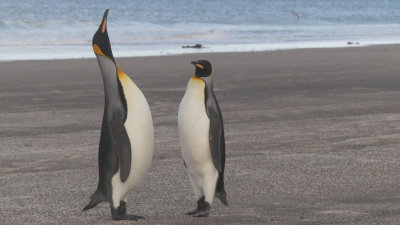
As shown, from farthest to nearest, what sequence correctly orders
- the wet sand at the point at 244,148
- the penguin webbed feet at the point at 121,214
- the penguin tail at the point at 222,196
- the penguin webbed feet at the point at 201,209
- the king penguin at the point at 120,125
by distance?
the wet sand at the point at 244,148 < the penguin tail at the point at 222,196 < the penguin webbed feet at the point at 201,209 < the penguin webbed feet at the point at 121,214 < the king penguin at the point at 120,125

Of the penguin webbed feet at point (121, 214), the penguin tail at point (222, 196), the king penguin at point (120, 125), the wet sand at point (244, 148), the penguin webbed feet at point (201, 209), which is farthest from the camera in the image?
the wet sand at point (244, 148)

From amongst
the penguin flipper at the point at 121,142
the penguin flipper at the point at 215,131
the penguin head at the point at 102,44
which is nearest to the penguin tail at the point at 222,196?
the penguin flipper at the point at 215,131

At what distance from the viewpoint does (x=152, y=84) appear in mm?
15766

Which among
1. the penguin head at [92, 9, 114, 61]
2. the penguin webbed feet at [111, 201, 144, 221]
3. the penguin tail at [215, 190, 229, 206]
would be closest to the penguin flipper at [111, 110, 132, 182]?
the penguin webbed feet at [111, 201, 144, 221]

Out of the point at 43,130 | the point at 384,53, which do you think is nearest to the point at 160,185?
the point at 43,130

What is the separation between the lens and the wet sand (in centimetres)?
614

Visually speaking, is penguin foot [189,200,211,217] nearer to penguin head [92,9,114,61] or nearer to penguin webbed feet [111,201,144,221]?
penguin webbed feet [111,201,144,221]

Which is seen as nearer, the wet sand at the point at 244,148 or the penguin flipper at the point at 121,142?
the penguin flipper at the point at 121,142

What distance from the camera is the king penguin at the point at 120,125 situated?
222 inches

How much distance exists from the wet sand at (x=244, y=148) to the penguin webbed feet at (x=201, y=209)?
0.05m

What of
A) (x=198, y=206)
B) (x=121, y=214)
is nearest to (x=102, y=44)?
(x=121, y=214)

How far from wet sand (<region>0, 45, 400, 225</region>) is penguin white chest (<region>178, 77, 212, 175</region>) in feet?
1.41

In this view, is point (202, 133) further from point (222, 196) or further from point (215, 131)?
point (222, 196)

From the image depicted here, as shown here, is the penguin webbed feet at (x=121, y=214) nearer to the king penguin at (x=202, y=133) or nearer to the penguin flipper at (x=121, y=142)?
the penguin flipper at (x=121, y=142)
